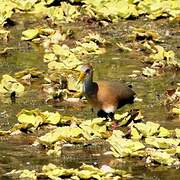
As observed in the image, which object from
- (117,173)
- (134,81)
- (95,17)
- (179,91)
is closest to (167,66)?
(134,81)

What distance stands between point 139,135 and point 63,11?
22.7 feet

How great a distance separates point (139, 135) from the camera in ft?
31.0

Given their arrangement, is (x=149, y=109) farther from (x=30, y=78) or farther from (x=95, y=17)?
(x=95, y=17)

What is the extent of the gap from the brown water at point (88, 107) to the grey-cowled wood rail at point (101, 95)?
0.26 m

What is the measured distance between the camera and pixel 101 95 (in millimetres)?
10188

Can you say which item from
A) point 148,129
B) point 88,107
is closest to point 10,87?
point 88,107

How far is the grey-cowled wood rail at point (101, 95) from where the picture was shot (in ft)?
33.3

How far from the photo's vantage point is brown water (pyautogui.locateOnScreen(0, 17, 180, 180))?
8711 millimetres

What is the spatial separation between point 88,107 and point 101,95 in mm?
733

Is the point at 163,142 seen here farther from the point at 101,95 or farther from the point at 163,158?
the point at 101,95

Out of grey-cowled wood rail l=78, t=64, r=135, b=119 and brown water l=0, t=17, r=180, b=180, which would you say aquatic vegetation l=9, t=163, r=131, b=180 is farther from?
grey-cowled wood rail l=78, t=64, r=135, b=119

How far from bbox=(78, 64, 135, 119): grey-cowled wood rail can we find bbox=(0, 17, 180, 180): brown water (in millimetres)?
257

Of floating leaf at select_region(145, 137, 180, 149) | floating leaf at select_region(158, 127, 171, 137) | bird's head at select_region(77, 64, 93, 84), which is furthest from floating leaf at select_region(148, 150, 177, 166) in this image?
bird's head at select_region(77, 64, 93, 84)

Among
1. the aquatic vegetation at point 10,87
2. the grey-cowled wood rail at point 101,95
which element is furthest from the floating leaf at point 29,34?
the grey-cowled wood rail at point 101,95
